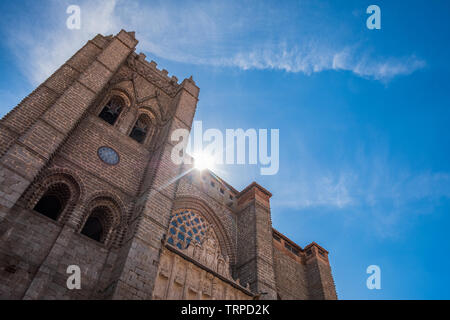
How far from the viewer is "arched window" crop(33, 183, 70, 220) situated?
29.8 feet

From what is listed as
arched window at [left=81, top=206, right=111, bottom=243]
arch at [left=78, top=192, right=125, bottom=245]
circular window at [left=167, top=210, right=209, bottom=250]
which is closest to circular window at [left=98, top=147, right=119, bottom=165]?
arch at [left=78, top=192, right=125, bottom=245]

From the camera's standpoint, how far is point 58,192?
30.4 feet

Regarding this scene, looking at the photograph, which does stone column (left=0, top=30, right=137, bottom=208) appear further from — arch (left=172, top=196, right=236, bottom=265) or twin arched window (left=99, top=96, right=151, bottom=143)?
arch (left=172, top=196, right=236, bottom=265)

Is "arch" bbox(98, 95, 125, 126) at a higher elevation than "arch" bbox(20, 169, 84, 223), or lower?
higher

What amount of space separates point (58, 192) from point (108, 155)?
1.96 meters

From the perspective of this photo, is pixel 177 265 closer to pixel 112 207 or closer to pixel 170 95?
pixel 112 207

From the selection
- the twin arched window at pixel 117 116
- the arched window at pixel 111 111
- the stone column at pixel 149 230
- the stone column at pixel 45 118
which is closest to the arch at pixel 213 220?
the stone column at pixel 149 230

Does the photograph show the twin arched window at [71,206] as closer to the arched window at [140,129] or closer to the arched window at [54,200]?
the arched window at [54,200]

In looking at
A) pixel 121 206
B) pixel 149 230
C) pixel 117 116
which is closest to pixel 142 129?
pixel 117 116

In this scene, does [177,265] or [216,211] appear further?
[216,211]

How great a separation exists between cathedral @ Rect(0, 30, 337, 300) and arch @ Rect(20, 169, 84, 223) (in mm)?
29

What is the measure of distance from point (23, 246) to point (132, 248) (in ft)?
7.28
